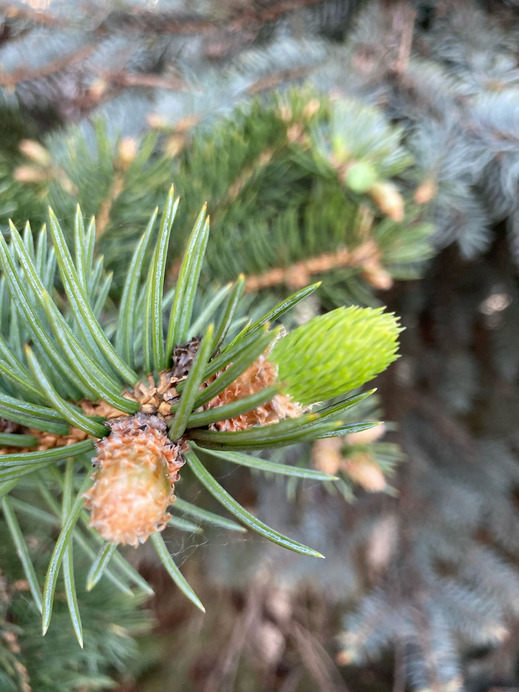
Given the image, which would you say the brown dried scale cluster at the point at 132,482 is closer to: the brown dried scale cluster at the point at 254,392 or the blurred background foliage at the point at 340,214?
the brown dried scale cluster at the point at 254,392

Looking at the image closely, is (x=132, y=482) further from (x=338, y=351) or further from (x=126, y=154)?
(x=126, y=154)

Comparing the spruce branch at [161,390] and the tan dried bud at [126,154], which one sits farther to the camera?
the tan dried bud at [126,154]

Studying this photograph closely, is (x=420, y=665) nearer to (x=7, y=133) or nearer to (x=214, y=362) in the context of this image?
(x=214, y=362)

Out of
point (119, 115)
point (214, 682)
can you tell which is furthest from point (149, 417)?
point (214, 682)

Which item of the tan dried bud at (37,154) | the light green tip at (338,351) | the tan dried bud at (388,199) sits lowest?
the tan dried bud at (388,199)

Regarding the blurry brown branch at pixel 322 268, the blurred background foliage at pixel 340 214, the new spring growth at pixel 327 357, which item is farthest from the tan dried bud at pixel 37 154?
the new spring growth at pixel 327 357

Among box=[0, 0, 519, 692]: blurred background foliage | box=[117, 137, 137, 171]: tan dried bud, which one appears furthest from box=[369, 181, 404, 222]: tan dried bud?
box=[117, 137, 137, 171]: tan dried bud
